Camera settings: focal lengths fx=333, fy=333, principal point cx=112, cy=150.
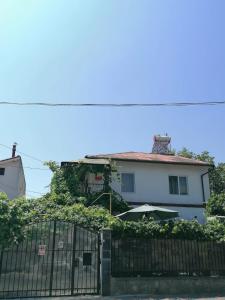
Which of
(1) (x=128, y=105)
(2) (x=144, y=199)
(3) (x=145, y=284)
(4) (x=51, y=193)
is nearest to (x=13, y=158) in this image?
(4) (x=51, y=193)

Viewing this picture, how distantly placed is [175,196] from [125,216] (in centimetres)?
733

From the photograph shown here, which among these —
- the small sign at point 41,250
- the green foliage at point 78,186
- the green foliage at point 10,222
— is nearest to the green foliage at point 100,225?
the green foliage at point 10,222

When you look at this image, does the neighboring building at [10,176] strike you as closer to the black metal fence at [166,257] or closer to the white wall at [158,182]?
the white wall at [158,182]

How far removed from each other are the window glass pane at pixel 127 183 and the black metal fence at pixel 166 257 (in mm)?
8792

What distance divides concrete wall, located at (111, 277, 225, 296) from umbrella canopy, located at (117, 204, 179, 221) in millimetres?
3115

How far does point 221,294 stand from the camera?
39.1ft

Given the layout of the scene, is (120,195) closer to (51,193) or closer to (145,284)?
(51,193)

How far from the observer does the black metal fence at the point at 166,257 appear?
11945 millimetres

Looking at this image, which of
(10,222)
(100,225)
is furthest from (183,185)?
(10,222)

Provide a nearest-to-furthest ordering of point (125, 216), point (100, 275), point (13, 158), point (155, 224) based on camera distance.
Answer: point (100, 275), point (155, 224), point (125, 216), point (13, 158)

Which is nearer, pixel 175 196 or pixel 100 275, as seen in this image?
pixel 100 275

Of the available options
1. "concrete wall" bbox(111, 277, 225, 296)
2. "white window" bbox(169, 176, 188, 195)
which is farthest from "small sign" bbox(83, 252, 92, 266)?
"white window" bbox(169, 176, 188, 195)

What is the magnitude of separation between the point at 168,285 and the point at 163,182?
10.5 meters

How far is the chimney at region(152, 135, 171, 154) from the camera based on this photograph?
2878 cm
